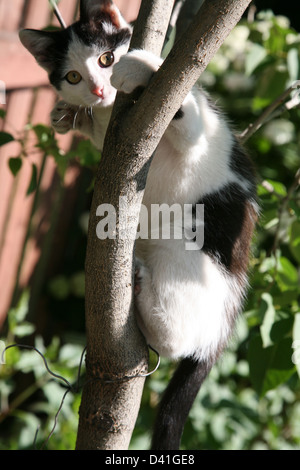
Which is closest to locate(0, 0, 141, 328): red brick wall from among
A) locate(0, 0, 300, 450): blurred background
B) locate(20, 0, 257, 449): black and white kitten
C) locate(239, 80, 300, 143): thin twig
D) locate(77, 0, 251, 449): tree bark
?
locate(0, 0, 300, 450): blurred background

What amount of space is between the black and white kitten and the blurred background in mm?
127

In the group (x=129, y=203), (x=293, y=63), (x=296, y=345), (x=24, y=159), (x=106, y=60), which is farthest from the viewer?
(x=24, y=159)

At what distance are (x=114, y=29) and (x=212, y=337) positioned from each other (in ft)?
3.56

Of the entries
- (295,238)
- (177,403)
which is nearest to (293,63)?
(295,238)

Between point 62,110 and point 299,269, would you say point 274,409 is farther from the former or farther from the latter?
point 62,110

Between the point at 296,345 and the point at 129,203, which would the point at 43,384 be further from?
the point at 129,203

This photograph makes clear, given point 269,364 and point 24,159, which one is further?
point 24,159

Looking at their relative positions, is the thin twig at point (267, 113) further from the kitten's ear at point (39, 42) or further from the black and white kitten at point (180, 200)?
the kitten's ear at point (39, 42)

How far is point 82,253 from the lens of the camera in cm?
340

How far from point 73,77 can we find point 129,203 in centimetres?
80

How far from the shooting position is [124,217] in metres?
1.12

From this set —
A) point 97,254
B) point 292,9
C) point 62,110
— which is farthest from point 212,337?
point 292,9

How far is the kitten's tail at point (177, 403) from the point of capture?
57.6 inches

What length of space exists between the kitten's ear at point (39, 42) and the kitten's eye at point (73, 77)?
5.2 inches
